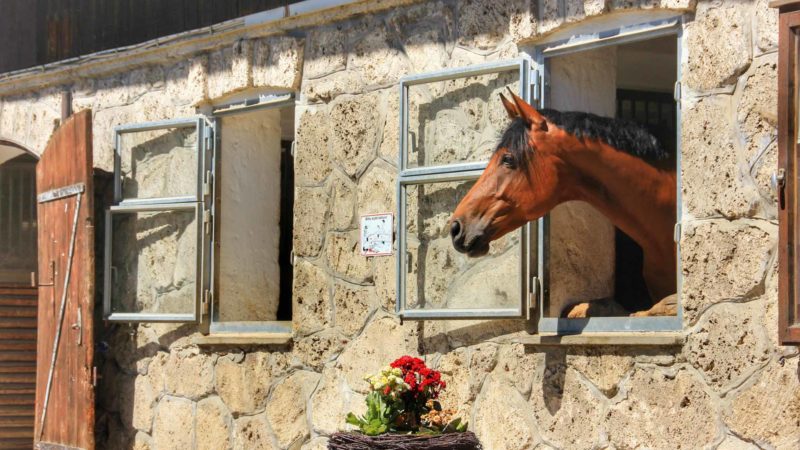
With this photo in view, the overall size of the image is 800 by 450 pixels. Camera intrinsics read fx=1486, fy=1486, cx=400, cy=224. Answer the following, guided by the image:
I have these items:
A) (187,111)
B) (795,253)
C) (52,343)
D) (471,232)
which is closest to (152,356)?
(52,343)

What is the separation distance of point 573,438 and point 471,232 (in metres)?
1.06

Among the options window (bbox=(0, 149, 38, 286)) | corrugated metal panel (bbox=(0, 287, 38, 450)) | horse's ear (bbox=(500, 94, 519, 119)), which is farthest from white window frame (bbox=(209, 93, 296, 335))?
window (bbox=(0, 149, 38, 286))

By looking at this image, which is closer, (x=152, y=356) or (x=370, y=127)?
(x=370, y=127)

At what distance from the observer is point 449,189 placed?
24.8 feet

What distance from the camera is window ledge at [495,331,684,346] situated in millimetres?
6367

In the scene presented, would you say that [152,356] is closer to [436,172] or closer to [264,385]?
[264,385]

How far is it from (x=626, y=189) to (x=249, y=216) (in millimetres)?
3148

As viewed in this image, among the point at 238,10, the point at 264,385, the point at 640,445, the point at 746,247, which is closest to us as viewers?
the point at 746,247

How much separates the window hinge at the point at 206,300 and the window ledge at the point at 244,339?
Result: 15cm

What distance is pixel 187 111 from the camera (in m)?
9.44

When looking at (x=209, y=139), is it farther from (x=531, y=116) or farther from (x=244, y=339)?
(x=531, y=116)

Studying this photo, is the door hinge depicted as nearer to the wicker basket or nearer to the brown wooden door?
the wicker basket

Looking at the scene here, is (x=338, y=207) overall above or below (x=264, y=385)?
above

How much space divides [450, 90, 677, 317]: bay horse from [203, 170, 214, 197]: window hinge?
2.61 meters
